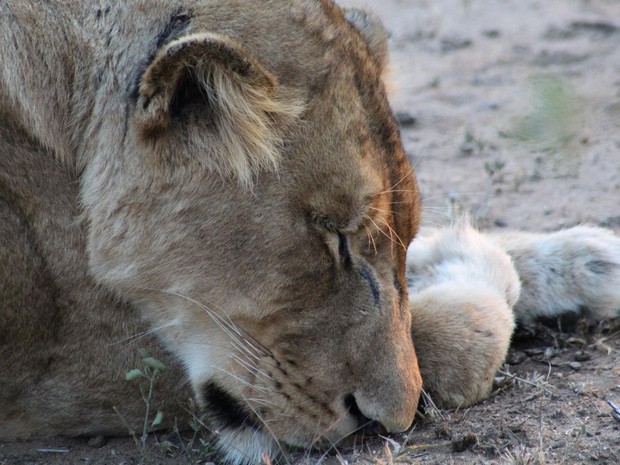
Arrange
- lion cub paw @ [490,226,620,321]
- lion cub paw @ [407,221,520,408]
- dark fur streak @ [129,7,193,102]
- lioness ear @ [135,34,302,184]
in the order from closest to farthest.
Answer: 1. lioness ear @ [135,34,302,184]
2. dark fur streak @ [129,7,193,102]
3. lion cub paw @ [407,221,520,408]
4. lion cub paw @ [490,226,620,321]

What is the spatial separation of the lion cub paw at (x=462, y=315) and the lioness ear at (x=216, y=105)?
0.80m

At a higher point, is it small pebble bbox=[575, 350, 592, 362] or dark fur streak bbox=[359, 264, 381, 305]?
dark fur streak bbox=[359, 264, 381, 305]

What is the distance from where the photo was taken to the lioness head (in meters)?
2.70

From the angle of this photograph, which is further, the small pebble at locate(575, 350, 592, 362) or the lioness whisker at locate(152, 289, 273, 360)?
the small pebble at locate(575, 350, 592, 362)

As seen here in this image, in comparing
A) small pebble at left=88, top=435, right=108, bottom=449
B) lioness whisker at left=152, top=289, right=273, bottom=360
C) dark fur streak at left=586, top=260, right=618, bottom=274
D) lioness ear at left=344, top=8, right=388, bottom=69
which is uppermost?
lioness ear at left=344, top=8, right=388, bottom=69

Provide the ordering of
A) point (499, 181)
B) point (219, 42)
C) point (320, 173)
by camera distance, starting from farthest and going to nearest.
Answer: point (499, 181) → point (320, 173) → point (219, 42)

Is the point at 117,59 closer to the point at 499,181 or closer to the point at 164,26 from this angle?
the point at 164,26

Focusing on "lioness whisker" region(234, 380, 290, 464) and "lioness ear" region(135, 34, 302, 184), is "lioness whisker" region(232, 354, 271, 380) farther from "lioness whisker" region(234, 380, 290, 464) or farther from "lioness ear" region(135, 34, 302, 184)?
"lioness ear" region(135, 34, 302, 184)

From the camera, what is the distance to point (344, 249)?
279 cm


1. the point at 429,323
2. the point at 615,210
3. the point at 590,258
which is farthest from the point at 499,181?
the point at 429,323

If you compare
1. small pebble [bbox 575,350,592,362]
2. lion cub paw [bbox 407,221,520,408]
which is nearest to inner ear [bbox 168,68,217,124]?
lion cub paw [bbox 407,221,520,408]

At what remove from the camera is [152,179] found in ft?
9.02

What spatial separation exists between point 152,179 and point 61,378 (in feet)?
2.28

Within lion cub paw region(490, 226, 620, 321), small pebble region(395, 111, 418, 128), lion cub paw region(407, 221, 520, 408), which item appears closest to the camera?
lion cub paw region(407, 221, 520, 408)
